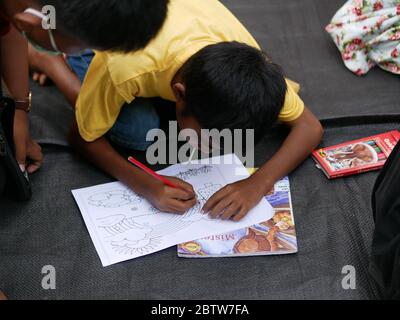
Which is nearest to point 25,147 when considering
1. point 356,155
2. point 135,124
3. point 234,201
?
point 135,124

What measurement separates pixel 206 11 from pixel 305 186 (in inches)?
17.6

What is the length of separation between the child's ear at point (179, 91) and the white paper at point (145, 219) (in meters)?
0.21

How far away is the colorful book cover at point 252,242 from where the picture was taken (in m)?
1.15

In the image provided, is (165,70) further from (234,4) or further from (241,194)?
(234,4)

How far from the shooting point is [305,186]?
1289mm

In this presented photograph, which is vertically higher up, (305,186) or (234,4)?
(234,4)

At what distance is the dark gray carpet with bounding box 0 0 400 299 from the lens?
1.10 m

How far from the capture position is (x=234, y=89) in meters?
1.05

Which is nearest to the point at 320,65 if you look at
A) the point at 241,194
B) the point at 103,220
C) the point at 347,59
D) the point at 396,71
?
the point at 347,59

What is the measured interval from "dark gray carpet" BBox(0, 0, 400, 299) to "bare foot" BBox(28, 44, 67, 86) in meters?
0.04

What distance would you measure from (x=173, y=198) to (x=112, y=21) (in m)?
0.47

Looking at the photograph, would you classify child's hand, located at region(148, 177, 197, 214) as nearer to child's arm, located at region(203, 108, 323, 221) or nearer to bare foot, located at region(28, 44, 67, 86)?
child's arm, located at region(203, 108, 323, 221)

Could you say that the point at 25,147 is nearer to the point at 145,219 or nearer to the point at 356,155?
the point at 145,219

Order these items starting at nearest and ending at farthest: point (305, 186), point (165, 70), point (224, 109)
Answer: point (224, 109)
point (165, 70)
point (305, 186)
